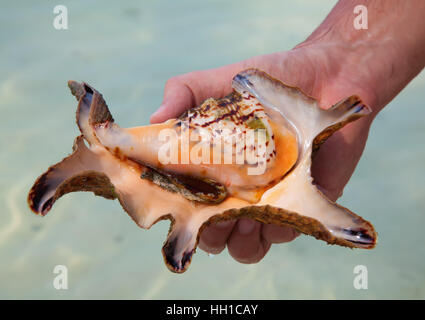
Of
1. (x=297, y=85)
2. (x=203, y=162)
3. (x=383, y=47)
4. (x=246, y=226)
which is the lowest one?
(x=246, y=226)

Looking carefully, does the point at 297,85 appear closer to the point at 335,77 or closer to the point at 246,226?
the point at 335,77

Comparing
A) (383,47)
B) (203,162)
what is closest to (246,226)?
(203,162)

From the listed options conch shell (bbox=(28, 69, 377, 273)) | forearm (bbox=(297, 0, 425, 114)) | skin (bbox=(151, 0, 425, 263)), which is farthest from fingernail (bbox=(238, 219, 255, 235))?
forearm (bbox=(297, 0, 425, 114))

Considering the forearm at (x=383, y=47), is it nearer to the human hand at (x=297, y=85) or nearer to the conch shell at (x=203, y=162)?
the human hand at (x=297, y=85)

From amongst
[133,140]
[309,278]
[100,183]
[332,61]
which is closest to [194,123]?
[133,140]

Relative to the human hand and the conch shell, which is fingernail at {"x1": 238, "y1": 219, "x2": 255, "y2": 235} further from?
the conch shell

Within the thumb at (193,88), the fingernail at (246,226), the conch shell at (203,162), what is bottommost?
the fingernail at (246,226)

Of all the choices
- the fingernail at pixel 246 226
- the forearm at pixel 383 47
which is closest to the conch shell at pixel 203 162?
the fingernail at pixel 246 226
